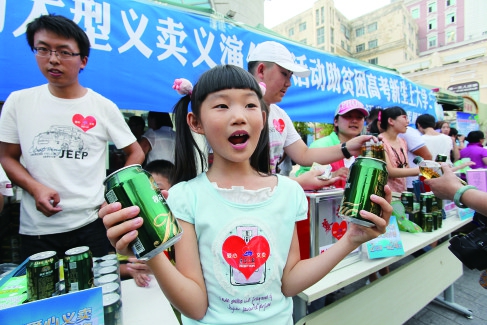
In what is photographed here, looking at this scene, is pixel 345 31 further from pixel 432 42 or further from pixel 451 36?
pixel 451 36

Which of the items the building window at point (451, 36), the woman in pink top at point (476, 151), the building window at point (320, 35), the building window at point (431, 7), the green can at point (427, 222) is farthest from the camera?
the building window at point (431, 7)

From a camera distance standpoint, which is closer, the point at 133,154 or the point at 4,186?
the point at 4,186

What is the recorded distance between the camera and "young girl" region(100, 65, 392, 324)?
2.75 ft

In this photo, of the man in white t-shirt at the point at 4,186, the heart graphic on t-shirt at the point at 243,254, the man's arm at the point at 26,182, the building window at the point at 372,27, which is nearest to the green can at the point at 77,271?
the heart graphic on t-shirt at the point at 243,254

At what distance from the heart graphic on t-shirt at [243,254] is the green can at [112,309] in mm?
449

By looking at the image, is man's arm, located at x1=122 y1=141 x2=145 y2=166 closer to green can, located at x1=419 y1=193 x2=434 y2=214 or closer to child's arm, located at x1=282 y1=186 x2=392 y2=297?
child's arm, located at x1=282 y1=186 x2=392 y2=297

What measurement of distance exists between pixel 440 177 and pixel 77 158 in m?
2.12

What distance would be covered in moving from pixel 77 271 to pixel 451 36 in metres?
55.9

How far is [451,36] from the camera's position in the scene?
41.3 meters

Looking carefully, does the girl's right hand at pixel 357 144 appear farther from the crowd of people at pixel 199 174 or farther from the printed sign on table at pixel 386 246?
the printed sign on table at pixel 386 246

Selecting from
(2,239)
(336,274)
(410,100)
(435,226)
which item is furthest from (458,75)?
(2,239)

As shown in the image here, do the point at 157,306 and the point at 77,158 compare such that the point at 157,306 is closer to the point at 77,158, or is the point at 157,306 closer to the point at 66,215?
the point at 66,215

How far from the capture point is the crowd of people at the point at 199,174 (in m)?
0.84

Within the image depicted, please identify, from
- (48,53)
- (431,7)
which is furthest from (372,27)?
(48,53)
